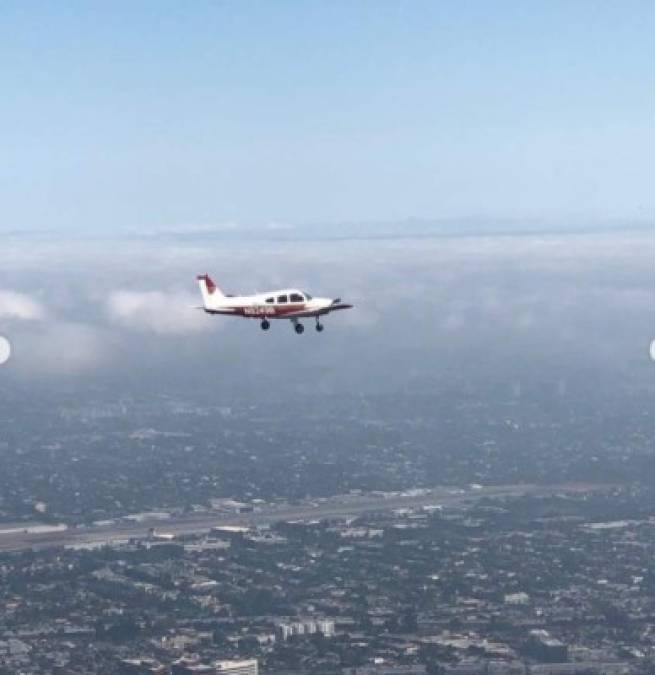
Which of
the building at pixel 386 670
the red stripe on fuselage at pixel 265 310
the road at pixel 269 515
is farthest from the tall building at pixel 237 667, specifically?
the red stripe on fuselage at pixel 265 310

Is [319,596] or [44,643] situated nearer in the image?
[44,643]

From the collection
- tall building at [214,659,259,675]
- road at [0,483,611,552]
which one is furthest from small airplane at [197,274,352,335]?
road at [0,483,611,552]

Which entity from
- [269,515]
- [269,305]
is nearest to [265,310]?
[269,305]

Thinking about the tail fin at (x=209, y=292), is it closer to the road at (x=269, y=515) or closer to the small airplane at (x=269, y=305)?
the small airplane at (x=269, y=305)

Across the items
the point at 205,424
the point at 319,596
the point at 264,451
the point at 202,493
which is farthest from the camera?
the point at 205,424

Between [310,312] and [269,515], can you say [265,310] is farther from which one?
[269,515]

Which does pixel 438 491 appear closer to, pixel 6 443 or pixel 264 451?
pixel 264 451

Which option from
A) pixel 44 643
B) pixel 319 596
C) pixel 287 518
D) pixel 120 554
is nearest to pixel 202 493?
pixel 287 518
